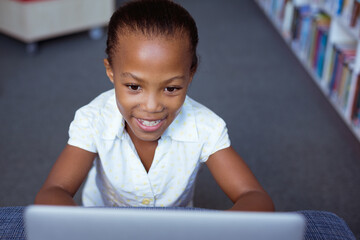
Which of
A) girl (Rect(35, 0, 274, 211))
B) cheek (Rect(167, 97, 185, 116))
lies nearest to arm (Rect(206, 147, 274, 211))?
girl (Rect(35, 0, 274, 211))

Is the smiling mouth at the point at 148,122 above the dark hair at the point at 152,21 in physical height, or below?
below

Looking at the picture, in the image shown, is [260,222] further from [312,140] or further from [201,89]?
[201,89]

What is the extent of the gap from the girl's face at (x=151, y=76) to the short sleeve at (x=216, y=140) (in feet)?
0.45

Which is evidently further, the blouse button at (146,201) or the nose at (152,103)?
the blouse button at (146,201)

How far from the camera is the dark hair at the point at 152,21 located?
0.82 m

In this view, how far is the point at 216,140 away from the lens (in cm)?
98

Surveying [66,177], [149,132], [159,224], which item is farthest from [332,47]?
[159,224]

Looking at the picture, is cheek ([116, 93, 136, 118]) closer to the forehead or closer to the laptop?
the forehead

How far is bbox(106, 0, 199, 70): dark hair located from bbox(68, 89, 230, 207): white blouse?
0.50 feet

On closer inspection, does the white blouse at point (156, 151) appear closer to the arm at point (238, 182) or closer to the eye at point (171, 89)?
the arm at point (238, 182)

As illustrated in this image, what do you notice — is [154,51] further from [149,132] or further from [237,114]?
[237,114]

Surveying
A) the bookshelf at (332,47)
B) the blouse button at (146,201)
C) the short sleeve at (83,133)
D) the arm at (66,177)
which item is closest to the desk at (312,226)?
the arm at (66,177)

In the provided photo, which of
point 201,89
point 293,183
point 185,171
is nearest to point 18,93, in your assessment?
point 201,89

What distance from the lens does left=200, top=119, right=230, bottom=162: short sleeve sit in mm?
981
